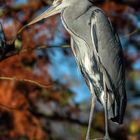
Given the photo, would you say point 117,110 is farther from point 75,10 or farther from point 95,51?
point 75,10

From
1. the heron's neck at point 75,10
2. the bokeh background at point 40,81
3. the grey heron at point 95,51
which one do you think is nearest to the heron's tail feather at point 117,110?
the grey heron at point 95,51

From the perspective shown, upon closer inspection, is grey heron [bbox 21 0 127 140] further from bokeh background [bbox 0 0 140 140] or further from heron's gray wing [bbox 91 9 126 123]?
bokeh background [bbox 0 0 140 140]

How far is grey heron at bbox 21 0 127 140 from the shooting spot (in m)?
2.69

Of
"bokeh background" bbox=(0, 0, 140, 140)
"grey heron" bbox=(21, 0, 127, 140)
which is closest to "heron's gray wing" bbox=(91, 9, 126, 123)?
"grey heron" bbox=(21, 0, 127, 140)

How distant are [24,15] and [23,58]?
320mm

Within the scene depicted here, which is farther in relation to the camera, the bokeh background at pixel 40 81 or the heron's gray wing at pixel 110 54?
the bokeh background at pixel 40 81

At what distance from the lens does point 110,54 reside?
9.21 feet

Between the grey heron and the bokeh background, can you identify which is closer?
the grey heron

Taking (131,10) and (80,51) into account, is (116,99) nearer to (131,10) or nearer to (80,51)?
(80,51)

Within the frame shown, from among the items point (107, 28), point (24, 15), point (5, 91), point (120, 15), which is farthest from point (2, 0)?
point (120, 15)

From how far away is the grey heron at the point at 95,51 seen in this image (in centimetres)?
269

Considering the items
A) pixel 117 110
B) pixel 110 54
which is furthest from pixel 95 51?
pixel 117 110

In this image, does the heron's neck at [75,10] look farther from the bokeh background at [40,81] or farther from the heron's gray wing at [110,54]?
the bokeh background at [40,81]

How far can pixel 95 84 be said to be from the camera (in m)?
2.76
